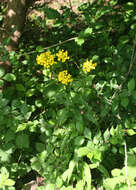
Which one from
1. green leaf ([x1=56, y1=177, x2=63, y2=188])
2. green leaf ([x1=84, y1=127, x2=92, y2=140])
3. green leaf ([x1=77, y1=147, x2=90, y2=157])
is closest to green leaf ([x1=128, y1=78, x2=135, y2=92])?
green leaf ([x1=84, y1=127, x2=92, y2=140])

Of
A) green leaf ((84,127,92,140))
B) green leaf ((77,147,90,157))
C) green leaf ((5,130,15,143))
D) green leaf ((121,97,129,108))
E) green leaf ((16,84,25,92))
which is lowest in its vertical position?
green leaf ((5,130,15,143))

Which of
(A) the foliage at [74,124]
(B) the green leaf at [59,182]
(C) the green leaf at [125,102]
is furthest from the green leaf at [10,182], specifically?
(C) the green leaf at [125,102]

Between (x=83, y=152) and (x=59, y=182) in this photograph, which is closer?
(x=83, y=152)

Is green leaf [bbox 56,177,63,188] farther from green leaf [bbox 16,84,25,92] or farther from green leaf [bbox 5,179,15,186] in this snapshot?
green leaf [bbox 16,84,25,92]

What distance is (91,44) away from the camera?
133 inches

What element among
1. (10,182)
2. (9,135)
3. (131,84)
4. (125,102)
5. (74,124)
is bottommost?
(10,182)

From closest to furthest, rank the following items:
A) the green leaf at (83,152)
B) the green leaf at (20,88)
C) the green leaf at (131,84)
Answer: the green leaf at (83,152)
the green leaf at (131,84)
the green leaf at (20,88)

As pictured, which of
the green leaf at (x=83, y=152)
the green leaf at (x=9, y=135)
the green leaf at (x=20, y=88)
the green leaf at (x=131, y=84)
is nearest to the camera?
the green leaf at (x=83, y=152)

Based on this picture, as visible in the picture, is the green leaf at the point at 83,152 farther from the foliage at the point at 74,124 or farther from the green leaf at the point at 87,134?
→ the green leaf at the point at 87,134

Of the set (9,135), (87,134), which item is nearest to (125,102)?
(87,134)

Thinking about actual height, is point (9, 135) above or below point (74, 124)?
below

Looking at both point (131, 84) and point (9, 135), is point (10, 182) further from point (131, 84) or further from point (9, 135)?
point (131, 84)

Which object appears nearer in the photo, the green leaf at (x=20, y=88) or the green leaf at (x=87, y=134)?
the green leaf at (x=87, y=134)

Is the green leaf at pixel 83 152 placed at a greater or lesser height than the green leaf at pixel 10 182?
greater
